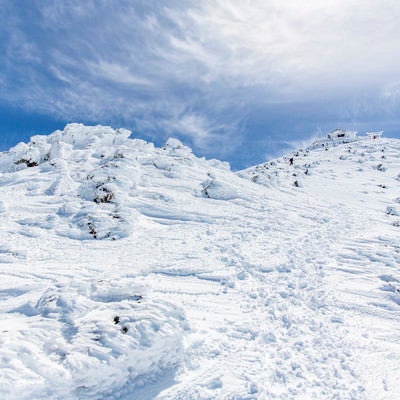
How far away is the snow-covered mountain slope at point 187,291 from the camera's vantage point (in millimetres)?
5023

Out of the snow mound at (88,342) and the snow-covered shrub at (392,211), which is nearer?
the snow mound at (88,342)

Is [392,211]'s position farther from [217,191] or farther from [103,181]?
[103,181]

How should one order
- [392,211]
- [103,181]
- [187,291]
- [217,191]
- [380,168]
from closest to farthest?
[187,291] → [103,181] → [217,191] → [392,211] → [380,168]

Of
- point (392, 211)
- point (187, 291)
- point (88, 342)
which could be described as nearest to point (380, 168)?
point (392, 211)

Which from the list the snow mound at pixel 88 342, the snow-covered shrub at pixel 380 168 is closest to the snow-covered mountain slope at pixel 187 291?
the snow mound at pixel 88 342

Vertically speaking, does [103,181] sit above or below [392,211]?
above

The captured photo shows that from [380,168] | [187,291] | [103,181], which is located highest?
[380,168]

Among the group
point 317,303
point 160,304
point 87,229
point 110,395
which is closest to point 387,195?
point 317,303

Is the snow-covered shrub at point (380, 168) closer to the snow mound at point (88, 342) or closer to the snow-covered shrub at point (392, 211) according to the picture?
the snow-covered shrub at point (392, 211)

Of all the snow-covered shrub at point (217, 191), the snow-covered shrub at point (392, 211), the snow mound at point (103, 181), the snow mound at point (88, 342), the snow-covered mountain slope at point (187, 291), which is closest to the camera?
the snow mound at point (88, 342)

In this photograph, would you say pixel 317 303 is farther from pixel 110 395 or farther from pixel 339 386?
pixel 110 395

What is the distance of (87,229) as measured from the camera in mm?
11016

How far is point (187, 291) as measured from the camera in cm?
793

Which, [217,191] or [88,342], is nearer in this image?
[88,342]
